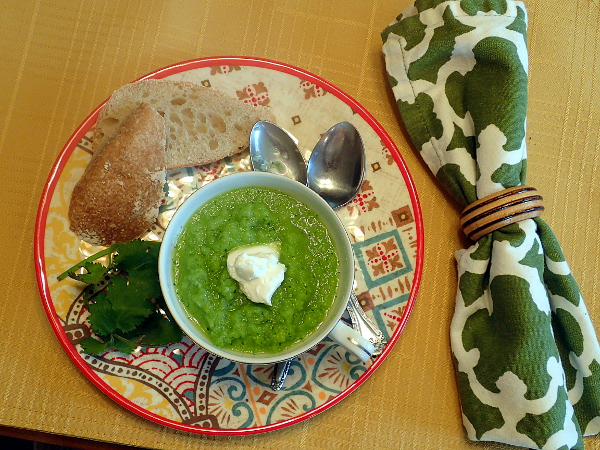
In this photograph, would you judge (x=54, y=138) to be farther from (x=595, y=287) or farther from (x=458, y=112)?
(x=595, y=287)

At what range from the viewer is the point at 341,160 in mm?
1624

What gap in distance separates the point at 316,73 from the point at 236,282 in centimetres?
86

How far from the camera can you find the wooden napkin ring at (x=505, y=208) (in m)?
1.52

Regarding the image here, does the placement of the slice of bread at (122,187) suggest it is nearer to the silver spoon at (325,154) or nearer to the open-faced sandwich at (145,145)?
the open-faced sandwich at (145,145)

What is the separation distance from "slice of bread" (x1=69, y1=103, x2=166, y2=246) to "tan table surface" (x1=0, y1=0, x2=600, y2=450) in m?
0.28

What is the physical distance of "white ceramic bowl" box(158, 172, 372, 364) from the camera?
4.42 feet

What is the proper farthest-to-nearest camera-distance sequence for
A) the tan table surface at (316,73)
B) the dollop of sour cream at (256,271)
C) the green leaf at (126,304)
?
the tan table surface at (316,73)
the green leaf at (126,304)
the dollop of sour cream at (256,271)

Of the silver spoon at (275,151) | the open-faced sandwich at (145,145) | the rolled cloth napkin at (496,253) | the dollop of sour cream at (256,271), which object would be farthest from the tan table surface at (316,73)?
the dollop of sour cream at (256,271)

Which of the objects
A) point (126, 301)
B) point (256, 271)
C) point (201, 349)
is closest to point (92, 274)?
point (126, 301)

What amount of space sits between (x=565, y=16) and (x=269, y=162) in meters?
1.30

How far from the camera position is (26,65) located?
5.76 ft

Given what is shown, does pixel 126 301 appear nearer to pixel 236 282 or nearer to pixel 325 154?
pixel 236 282

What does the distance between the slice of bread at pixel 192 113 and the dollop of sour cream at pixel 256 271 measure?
416 millimetres

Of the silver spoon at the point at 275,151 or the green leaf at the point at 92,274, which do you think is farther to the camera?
the silver spoon at the point at 275,151
